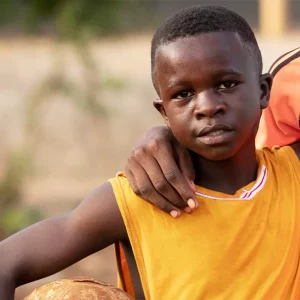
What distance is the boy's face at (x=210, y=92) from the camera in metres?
2.84

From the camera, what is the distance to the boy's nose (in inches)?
111

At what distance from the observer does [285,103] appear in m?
3.52

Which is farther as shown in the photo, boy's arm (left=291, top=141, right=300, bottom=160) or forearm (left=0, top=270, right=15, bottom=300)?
boy's arm (left=291, top=141, right=300, bottom=160)

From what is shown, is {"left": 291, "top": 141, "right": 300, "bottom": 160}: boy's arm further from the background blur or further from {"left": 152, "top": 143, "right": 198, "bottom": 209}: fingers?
the background blur

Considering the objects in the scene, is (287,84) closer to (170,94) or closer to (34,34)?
(170,94)

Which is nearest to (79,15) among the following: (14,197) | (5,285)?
(14,197)

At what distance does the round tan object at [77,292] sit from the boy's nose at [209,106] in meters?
0.66

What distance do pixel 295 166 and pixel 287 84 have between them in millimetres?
447

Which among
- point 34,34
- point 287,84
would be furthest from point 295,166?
point 34,34

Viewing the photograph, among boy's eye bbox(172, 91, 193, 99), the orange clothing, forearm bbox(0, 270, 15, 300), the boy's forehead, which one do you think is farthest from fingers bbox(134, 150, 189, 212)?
the orange clothing

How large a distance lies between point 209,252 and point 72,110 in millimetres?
7572

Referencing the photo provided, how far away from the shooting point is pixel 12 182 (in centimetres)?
811

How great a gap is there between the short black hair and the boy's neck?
1.08ft

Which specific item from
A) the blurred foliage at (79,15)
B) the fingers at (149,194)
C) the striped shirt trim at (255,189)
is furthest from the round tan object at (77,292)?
the blurred foliage at (79,15)
